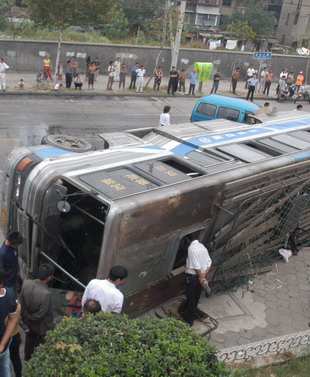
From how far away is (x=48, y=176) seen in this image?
6566mm

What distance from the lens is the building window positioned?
6100 cm

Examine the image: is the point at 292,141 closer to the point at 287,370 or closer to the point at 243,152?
the point at 243,152

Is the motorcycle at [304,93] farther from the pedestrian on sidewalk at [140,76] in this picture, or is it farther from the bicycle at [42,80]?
the bicycle at [42,80]

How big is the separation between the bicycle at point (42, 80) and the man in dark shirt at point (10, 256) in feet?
55.0

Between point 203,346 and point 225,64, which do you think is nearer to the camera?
point 203,346


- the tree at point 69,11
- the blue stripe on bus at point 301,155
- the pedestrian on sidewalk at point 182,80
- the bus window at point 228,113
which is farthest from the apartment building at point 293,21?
the blue stripe on bus at point 301,155

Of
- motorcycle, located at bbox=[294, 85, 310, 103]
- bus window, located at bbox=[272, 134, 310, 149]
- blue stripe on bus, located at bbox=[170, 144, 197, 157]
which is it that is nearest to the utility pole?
motorcycle, located at bbox=[294, 85, 310, 103]

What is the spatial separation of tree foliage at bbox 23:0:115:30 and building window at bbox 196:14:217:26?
42.1 metres

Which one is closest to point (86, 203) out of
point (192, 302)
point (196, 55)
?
point (192, 302)

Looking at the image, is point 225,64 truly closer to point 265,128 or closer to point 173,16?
point 173,16

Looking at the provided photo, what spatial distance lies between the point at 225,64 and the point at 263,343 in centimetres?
2631

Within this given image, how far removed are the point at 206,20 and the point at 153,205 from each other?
196ft

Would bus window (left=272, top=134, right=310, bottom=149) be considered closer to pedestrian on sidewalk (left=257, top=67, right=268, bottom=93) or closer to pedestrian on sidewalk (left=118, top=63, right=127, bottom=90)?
pedestrian on sidewalk (left=118, top=63, right=127, bottom=90)

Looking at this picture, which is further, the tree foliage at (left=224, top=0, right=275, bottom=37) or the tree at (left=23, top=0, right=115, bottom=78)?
the tree foliage at (left=224, top=0, right=275, bottom=37)
